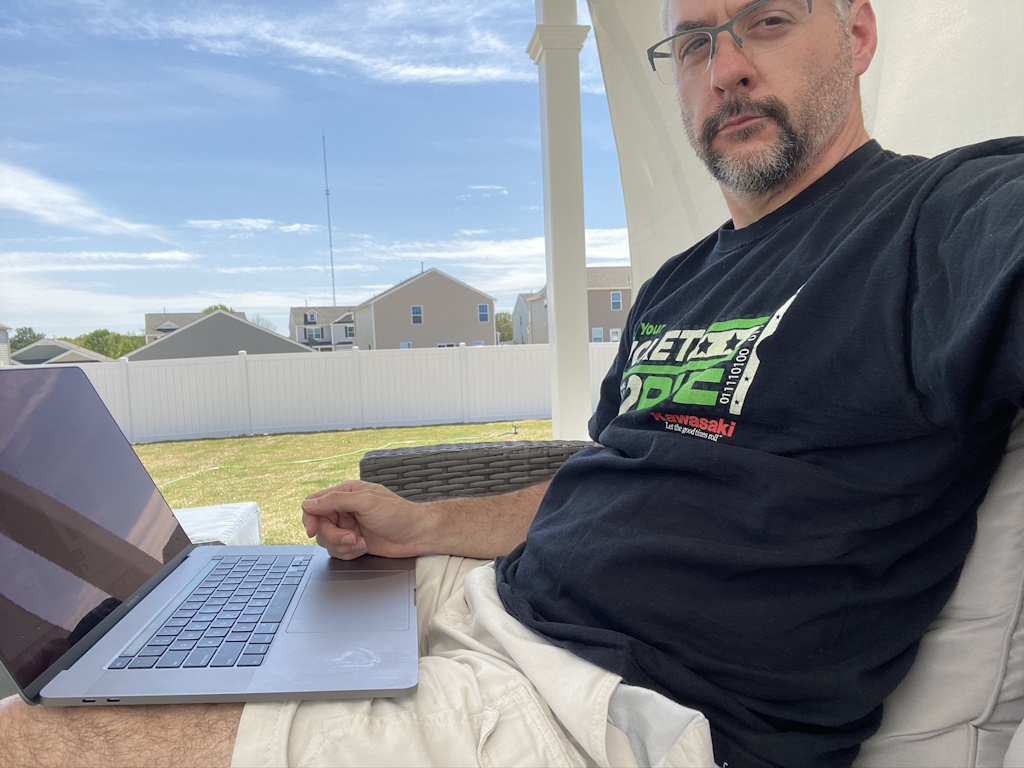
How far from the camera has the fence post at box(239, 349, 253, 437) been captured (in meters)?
9.70

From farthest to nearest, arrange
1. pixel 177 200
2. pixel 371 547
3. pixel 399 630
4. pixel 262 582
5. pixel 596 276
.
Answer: pixel 596 276, pixel 177 200, pixel 371 547, pixel 262 582, pixel 399 630

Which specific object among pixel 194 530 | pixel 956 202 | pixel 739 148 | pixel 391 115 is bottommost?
pixel 194 530

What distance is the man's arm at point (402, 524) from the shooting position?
998 millimetres

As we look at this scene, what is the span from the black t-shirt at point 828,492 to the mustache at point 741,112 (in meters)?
0.23

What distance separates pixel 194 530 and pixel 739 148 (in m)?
1.60

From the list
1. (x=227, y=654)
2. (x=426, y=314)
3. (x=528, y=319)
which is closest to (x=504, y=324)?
(x=528, y=319)

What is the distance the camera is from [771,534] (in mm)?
646

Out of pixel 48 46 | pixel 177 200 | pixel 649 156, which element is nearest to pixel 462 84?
pixel 177 200

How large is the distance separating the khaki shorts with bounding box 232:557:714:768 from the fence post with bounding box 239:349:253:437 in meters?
9.80

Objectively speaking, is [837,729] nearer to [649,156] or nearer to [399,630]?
[399,630]

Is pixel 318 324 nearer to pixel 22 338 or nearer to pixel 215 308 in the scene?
pixel 215 308

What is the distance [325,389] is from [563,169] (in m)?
7.75

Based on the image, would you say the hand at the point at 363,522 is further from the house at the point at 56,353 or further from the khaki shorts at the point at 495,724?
the house at the point at 56,353

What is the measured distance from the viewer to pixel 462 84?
1634cm
